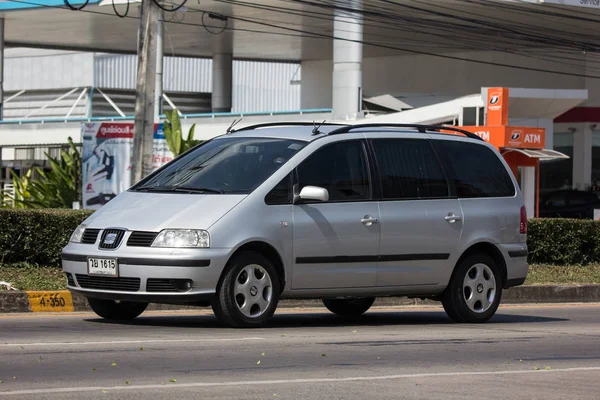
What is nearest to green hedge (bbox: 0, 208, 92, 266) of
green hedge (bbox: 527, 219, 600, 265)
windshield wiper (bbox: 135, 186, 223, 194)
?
windshield wiper (bbox: 135, 186, 223, 194)

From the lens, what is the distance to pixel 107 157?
1093 inches

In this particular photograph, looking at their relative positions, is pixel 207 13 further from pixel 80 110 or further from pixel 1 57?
pixel 80 110

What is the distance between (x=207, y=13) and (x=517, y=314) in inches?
1178

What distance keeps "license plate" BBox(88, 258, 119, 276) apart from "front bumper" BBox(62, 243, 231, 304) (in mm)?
34

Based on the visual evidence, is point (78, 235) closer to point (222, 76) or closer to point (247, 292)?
point (247, 292)

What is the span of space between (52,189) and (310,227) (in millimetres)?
17437

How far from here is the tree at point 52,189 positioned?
1013 inches

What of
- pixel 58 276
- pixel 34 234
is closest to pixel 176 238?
pixel 58 276

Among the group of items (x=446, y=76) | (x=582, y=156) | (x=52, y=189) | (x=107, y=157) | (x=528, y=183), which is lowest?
(x=52, y=189)

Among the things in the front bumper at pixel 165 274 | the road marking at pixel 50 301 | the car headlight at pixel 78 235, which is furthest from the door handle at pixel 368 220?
the road marking at pixel 50 301

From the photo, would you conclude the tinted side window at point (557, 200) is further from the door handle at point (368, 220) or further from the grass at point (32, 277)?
the door handle at point (368, 220)

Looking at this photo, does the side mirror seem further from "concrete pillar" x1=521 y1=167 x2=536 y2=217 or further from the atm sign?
"concrete pillar" x1=521 y1=167 x2=536 y2=217

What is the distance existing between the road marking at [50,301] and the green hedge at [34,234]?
2.16 meters

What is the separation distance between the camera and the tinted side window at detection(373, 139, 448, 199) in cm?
1128
